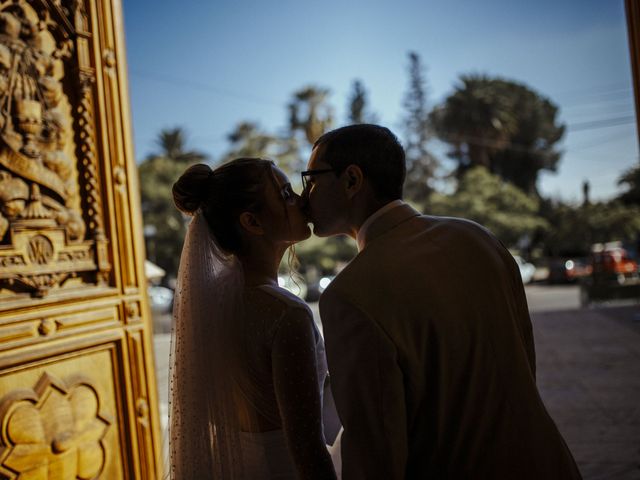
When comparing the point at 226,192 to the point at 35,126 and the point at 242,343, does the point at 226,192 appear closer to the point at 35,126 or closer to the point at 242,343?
the point at 242,343

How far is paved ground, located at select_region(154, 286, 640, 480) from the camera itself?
12.2 feet

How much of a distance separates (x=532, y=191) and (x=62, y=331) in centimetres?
3592

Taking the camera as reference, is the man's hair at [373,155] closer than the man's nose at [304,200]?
Yes

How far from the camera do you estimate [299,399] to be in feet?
4.58

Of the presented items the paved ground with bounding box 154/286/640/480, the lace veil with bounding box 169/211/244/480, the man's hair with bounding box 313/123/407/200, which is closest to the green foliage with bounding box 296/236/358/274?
the paved ground with bounding box 154/286/640/480

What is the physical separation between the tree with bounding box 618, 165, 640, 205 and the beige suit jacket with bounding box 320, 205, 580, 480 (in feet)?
69.6

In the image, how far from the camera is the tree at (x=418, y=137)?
3206cm

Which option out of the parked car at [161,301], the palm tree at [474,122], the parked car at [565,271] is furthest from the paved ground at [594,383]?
the palm tree at [474,122]

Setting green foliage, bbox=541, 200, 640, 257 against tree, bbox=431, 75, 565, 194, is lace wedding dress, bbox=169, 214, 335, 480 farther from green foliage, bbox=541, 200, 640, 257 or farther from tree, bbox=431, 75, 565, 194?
tree, bbox=431, 75, 565, 194

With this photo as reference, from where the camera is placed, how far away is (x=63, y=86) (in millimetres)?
2602

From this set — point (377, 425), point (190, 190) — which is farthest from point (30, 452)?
point (377, 425)

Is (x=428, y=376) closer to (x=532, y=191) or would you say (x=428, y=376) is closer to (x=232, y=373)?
(x=232, y=373)

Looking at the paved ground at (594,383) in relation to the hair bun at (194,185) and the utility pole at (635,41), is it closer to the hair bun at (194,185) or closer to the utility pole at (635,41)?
the utility pole at (635,41)

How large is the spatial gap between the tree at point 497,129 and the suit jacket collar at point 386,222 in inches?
1299
